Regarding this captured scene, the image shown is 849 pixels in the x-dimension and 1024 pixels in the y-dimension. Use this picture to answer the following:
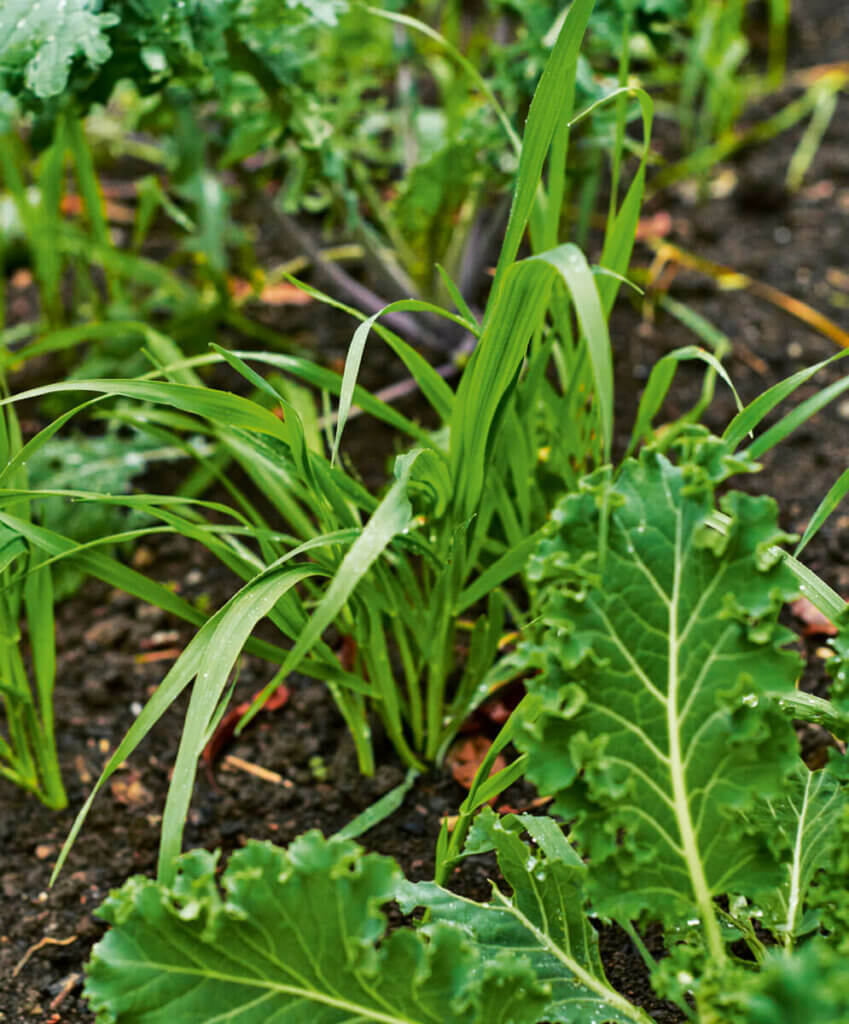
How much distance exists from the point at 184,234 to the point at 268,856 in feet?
6.37

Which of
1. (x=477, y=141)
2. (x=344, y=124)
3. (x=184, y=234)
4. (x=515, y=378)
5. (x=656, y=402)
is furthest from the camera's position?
(x=184, y=234)

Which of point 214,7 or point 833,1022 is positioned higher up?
A: point 214,7

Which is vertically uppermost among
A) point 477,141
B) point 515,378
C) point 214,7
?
point 214,7

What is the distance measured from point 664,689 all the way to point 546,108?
0.62 meters

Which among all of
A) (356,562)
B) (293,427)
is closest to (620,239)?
(293,427)

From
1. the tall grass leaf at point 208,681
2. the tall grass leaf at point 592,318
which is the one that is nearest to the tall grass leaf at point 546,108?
the tall grass leaf at point 592,318

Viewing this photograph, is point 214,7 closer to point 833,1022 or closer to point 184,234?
point 184,234

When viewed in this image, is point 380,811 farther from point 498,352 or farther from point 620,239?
point 620,239

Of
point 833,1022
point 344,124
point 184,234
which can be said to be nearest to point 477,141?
point 344,124

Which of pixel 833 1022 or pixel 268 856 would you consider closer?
pixel 833 1022

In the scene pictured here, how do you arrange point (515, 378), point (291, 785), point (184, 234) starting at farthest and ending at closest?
point (184, 234) < point (291, 785) < point (515, 378)

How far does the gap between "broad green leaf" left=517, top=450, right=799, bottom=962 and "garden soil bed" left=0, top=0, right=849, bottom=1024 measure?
31 centimetres

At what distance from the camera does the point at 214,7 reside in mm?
1593

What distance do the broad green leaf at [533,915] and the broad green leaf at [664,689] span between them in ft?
0.36
